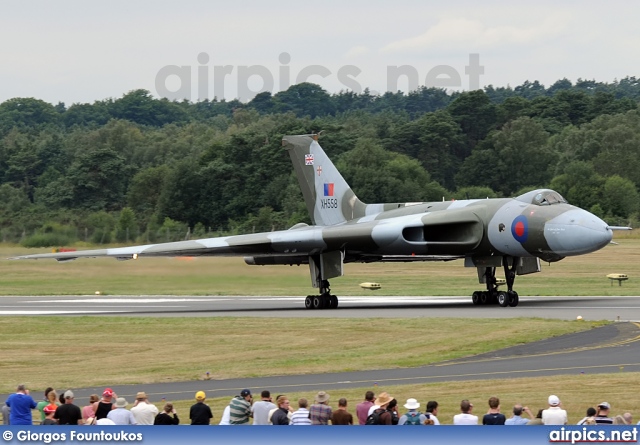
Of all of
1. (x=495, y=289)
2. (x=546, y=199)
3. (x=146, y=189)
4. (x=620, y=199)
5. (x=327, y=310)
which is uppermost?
(x=146, y=189)

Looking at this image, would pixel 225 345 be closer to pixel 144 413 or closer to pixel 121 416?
pixel 144 413

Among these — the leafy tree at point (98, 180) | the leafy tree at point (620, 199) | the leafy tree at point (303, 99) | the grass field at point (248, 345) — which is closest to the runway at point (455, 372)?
the grass field at point (248, 345)

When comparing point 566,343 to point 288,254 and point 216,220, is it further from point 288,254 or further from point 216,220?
point 216,220

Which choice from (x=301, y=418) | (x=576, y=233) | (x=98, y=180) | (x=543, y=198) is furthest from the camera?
(x=98, y=180)

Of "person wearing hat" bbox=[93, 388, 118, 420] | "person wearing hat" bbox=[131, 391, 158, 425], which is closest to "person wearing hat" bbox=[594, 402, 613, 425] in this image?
"person wearing hat" bbox=[131, 391, 158, 425]

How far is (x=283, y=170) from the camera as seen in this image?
264 feet

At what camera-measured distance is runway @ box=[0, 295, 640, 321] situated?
102ft

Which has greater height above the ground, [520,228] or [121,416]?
[520,228]

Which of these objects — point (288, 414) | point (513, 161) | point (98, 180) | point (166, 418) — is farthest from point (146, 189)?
point (288, 414)

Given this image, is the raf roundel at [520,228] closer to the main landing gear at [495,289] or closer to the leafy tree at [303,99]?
the main landing gear at [495,289]

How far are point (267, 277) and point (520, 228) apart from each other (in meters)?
9.57

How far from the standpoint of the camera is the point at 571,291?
4078 cm

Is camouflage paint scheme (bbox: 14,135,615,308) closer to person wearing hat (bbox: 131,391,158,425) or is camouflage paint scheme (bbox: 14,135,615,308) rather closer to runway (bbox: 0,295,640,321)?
runway (bbox: 0,295,640,321)

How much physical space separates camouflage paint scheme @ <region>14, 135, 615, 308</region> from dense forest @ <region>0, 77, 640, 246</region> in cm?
1506
